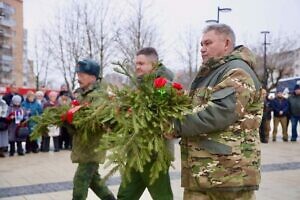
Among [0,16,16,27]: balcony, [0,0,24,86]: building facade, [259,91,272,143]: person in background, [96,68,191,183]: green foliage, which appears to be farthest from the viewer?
[0,0,24,86]: building facade

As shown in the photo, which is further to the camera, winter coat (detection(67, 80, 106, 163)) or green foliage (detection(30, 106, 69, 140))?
winter coat (detection(67, 80, 106, 163))

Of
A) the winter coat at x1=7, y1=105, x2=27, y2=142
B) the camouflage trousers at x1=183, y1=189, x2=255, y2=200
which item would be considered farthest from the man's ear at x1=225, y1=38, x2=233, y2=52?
the winter coat at x1=7, y1=105, x2=27, y2=142

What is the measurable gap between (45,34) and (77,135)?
792 inches

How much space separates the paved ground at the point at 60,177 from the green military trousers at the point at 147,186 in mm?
785

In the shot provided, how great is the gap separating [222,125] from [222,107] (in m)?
Answer: 0.12

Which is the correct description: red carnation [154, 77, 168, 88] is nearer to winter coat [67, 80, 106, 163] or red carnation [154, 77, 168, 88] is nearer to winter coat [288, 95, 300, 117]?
winter coat [67, 80, 106, 163]

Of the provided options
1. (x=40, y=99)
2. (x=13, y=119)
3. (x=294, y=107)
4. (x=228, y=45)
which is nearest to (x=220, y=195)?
(x=228, y=45)

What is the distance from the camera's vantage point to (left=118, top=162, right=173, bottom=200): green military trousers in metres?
3.71

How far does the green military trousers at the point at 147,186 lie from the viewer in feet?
12.2

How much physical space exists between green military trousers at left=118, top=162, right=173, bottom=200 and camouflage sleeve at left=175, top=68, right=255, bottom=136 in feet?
3.09

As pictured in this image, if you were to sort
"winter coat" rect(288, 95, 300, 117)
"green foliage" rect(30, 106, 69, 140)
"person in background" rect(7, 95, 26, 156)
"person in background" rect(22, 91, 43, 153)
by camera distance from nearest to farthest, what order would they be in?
"green foliage" rect(30, 106, 69, 140) < "person in background" rect(7, 95, 26, 156) < "person in background" rect(22, 91, 43, 153) < "winter coat" rect(288, 95, 300, 117)

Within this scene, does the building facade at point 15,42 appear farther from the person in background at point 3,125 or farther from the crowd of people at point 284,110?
the person in background at point 3,125

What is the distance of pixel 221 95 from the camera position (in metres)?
2.68

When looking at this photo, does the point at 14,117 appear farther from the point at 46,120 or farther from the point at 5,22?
the point at 5,22
